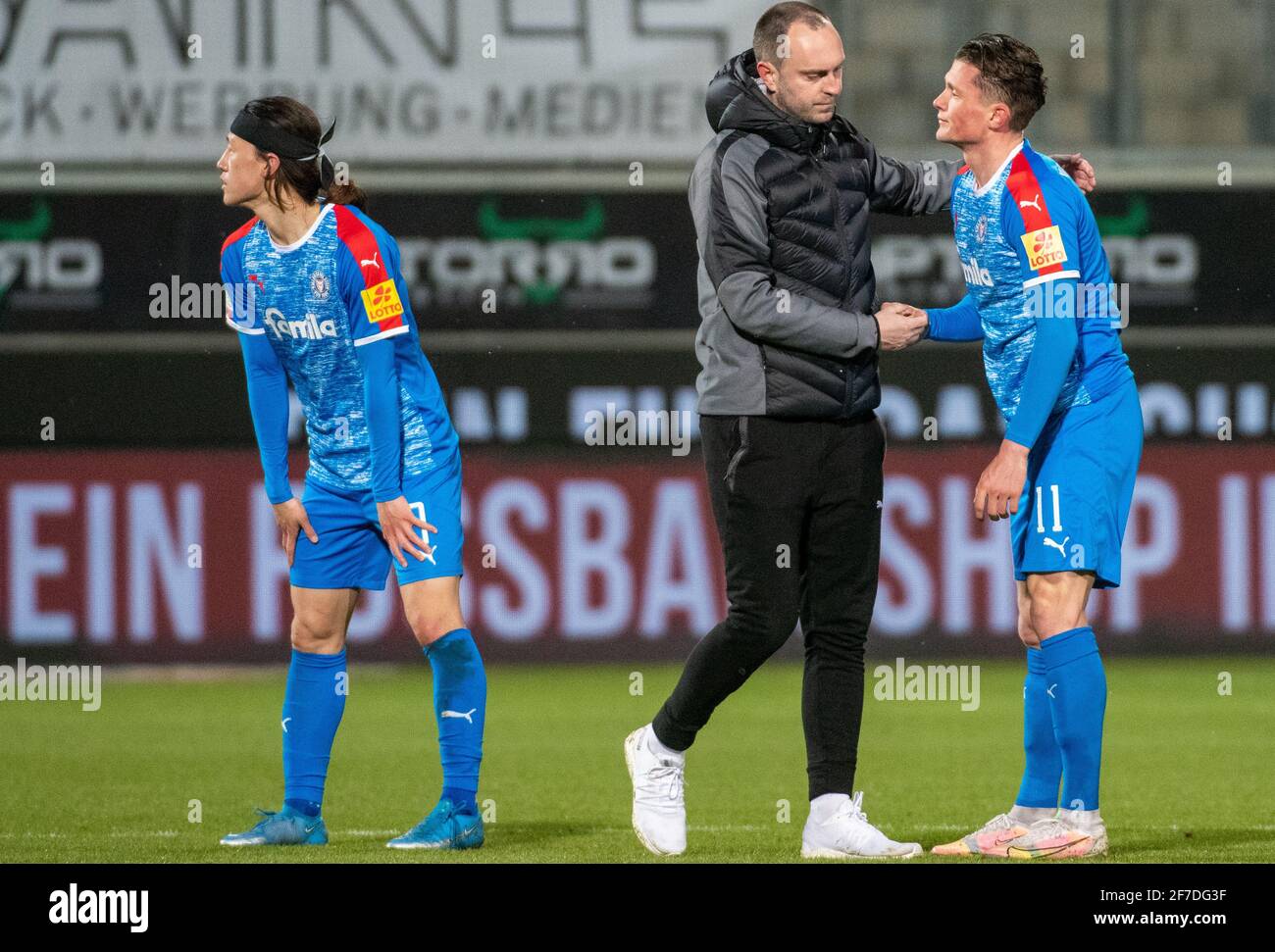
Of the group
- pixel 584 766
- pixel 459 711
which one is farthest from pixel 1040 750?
pixel 584 766

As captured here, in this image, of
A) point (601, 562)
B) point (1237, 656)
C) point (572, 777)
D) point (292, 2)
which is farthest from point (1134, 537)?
point (292, 2)

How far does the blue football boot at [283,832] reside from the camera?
197 inches

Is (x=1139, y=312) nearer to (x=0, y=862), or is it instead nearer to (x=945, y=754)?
(x=945, y=754)

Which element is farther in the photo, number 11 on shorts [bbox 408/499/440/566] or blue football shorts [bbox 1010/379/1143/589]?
number 11 on shorts [bbox 408/499/440/566]

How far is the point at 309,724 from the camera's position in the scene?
201 inches

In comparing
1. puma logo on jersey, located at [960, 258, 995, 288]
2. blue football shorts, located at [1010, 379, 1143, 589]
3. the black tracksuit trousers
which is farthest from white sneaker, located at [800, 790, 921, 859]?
puma logo on jersey, located at [960, 258, 995, 288]

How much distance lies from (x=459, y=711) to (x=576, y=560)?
17.7 feet

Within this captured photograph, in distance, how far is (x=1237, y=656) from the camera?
417 inches

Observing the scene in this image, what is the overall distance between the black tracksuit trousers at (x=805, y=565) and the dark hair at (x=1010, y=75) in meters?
0.77

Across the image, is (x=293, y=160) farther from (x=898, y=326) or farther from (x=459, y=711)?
(x=898, y=326)

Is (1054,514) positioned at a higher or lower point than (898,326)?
lower

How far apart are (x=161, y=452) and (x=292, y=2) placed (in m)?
2.86

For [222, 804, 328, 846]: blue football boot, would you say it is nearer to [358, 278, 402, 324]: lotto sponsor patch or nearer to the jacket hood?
[358, 278, 402, 324]: lotto sponsor patch

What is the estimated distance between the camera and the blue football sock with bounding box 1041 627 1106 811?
4637 millimetres
